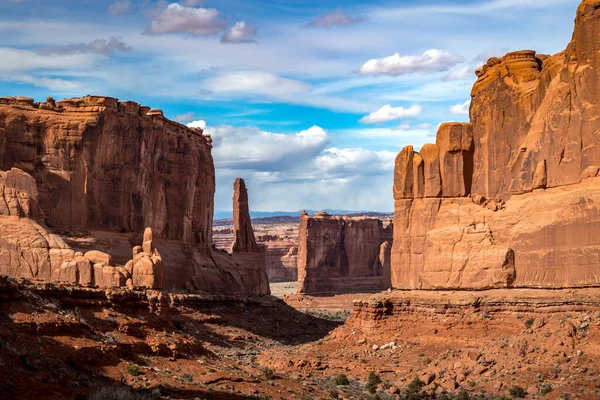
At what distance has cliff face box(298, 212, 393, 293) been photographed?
130 meters

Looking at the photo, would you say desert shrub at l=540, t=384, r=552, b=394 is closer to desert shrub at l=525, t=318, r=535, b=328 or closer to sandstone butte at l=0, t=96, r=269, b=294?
desert shrub at l=525, t=318, r=535, b=328

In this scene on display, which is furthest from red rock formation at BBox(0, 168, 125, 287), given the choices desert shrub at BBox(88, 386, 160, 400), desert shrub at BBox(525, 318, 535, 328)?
desert shrub at BBox(88, 386, 160, 400)

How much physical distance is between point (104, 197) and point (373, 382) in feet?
95.5

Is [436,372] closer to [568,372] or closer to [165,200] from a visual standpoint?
[568,372]

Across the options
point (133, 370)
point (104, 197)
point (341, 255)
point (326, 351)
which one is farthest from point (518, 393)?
point (341, 255)

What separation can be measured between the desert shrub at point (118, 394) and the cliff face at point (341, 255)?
313 ft

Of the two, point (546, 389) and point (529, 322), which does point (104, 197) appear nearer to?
point (529, 322)

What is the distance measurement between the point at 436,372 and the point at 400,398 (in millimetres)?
4064

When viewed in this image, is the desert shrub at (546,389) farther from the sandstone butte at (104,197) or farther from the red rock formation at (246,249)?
the red rock formation at (246,249)

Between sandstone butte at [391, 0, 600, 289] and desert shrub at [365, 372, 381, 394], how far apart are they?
688 centimetres

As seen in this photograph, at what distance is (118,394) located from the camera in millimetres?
31016

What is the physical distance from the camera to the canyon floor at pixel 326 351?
35469 mm

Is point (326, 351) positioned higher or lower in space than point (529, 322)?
lower

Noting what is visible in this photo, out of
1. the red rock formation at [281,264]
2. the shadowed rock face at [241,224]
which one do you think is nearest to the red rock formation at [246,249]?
the shadowed rock face at [241,224]
